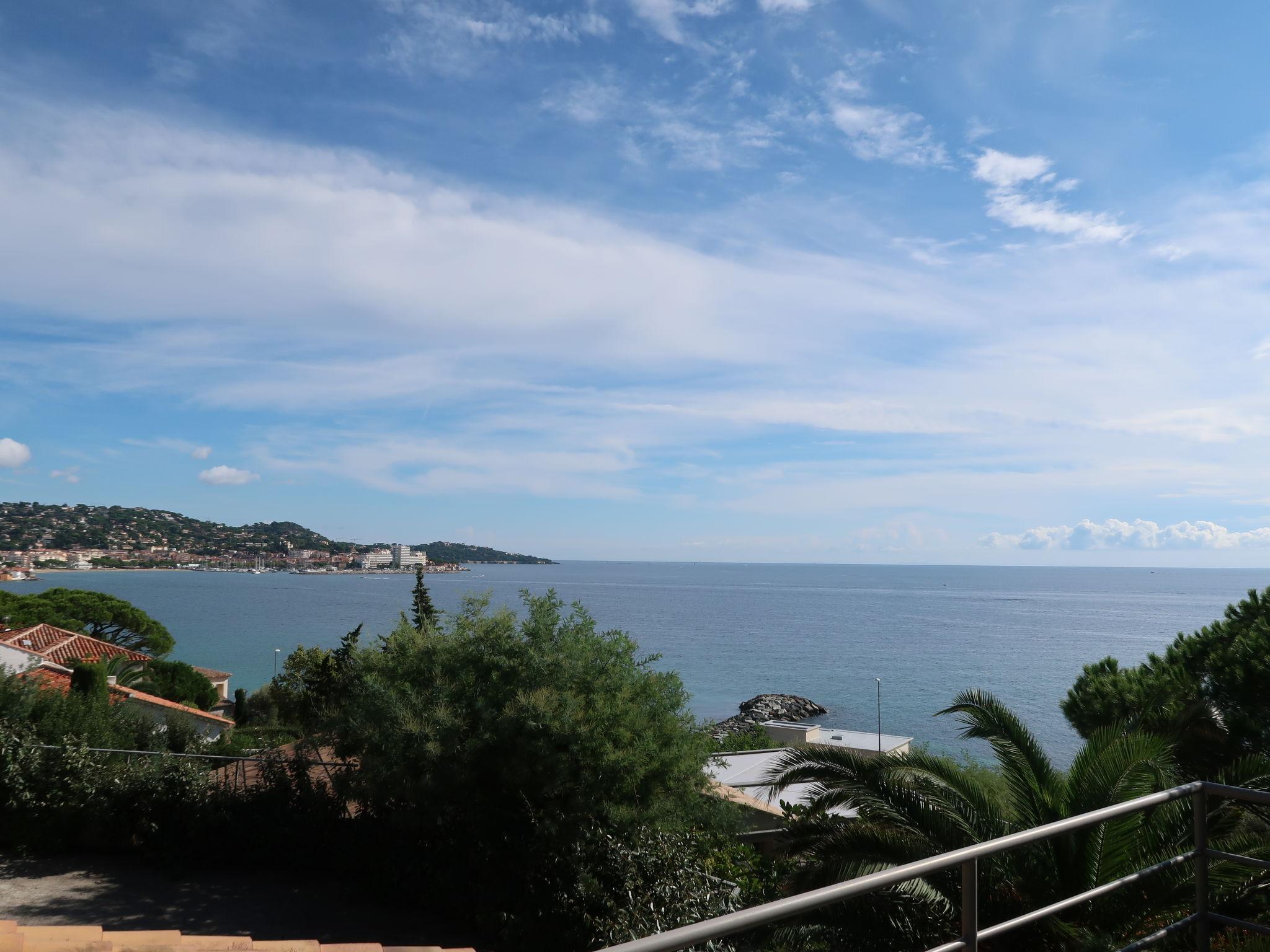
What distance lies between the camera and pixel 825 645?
276 feet

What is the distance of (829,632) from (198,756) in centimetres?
8704

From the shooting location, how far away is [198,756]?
42.3ft

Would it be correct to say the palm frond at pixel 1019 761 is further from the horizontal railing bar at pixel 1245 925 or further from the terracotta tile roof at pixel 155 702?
the terracotta tile roof at pixel 155 702

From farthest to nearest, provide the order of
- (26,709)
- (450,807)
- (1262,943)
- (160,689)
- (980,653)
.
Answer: (980,653) → (160,689) → (26,709) → (450,807) → (1262,943)

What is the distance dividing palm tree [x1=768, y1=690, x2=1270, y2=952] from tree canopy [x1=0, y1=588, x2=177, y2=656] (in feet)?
168

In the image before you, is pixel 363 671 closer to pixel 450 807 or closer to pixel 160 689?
pixel 450 807

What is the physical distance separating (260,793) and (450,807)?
2.72 m

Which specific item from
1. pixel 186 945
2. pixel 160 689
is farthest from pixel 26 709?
pixel 160 689

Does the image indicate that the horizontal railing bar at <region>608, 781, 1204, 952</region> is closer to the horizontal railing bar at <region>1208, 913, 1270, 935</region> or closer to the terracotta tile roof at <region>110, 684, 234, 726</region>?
the horizontal railing bar at <region>1208, 913, 1270, 935</region>

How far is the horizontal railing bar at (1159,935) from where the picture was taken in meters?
2.76

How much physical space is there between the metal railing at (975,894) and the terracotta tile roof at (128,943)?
5.85 meters

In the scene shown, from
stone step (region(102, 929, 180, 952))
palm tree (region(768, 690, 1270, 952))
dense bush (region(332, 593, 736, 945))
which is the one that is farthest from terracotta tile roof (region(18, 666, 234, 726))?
palm tree (region(768, 690, 1270, 952))

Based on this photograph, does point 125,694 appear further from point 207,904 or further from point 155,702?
point 207,904

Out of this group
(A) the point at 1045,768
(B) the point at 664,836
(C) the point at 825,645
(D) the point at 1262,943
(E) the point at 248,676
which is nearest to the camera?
(D) the point at 1262,943
